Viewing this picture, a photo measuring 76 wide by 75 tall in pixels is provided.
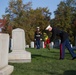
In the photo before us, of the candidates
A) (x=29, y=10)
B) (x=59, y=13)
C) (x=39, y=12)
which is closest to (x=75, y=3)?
(x=59, y=13)

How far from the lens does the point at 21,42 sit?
13.2 metres

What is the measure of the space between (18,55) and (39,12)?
58.2 m

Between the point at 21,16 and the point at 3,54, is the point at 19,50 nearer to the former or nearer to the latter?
the point at 3,54

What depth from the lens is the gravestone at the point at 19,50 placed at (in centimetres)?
1248

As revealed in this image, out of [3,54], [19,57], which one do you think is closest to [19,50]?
[19,57]

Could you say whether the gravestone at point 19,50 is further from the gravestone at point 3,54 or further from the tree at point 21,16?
the tree at point 21,16

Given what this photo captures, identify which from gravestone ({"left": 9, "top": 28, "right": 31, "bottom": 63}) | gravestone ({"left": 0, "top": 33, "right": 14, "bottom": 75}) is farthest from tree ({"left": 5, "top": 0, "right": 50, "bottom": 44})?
gravestone ({"left": 0, "top": 33, "right": 14, "bottom": 75})

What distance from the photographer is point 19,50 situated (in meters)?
13.1

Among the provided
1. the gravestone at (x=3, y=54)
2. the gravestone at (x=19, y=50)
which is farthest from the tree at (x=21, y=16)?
the gravestone at (x=3, y=54)

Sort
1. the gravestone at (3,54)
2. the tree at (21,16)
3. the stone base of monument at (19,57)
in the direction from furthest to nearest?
the tree at (21,16) < the stone base of monument at (19,57) < the gravestone at (3,54)

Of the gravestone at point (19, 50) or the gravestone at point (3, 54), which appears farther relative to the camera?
the gravestone at point (19, 50)

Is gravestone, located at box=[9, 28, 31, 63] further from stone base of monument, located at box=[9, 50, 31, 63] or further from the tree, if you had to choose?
the tree

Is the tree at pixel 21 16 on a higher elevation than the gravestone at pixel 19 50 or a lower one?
higher

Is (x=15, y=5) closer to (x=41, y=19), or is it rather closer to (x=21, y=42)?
(x=41, y=19)
